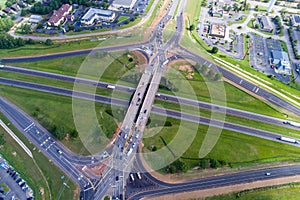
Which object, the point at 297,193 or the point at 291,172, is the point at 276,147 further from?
the point at 297,193

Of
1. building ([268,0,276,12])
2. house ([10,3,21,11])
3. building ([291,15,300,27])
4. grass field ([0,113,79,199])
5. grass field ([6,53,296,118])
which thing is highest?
building ([268,0,276,12])

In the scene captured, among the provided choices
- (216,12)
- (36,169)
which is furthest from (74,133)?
(216,12)

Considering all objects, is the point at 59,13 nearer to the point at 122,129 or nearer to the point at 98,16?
the point at 98,16

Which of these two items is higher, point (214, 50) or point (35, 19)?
point (35, 19)

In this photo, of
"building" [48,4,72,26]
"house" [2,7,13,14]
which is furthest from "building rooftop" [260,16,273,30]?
"house" [2,7,13,14]

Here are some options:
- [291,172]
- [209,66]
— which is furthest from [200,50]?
[291,172]

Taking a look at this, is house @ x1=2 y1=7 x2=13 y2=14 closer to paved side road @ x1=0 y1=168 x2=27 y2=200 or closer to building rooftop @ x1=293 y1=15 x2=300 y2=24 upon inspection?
paved side road @ x1=0 y1=168 x2=27 y2=200
